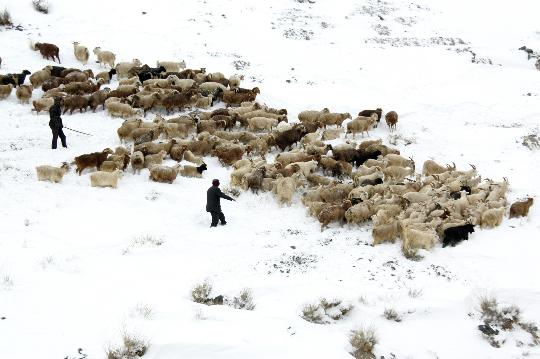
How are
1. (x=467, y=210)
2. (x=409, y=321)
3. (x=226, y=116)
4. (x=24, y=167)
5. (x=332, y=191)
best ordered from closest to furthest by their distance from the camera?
(x=409, y=321), (x=467, y=210), (x=332, y=191), (x=24, y=167), (x=226, y=116)

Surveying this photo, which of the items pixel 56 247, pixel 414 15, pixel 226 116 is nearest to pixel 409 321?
pixel 56 247

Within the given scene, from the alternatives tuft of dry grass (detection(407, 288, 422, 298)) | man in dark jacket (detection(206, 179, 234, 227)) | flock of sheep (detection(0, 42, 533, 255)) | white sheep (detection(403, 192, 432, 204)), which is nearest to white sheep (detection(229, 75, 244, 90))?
flock of sheep (detection(0, 42, 533, 255))

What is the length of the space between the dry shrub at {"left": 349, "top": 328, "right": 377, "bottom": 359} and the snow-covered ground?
0.12 m

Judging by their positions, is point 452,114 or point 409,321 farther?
point 452,114

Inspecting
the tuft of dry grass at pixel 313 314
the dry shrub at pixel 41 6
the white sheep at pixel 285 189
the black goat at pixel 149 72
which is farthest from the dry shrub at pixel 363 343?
the dry shrub at pixel 41 6

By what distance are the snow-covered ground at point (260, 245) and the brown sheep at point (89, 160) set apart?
29 centimetres

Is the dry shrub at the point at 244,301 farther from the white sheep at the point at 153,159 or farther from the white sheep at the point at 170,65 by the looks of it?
the white sheep at the point at 170,65

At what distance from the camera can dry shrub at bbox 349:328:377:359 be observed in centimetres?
775

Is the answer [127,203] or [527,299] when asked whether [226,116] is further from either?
[527,299]

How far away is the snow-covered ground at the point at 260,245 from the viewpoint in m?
7.43

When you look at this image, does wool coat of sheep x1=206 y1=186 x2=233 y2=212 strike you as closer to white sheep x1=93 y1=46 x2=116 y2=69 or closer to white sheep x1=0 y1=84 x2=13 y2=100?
white sheep x1=0 y1=84 x2=13 y2=100

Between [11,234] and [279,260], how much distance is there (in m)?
5.25

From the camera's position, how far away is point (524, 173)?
14.2 m

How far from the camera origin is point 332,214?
11.5m
